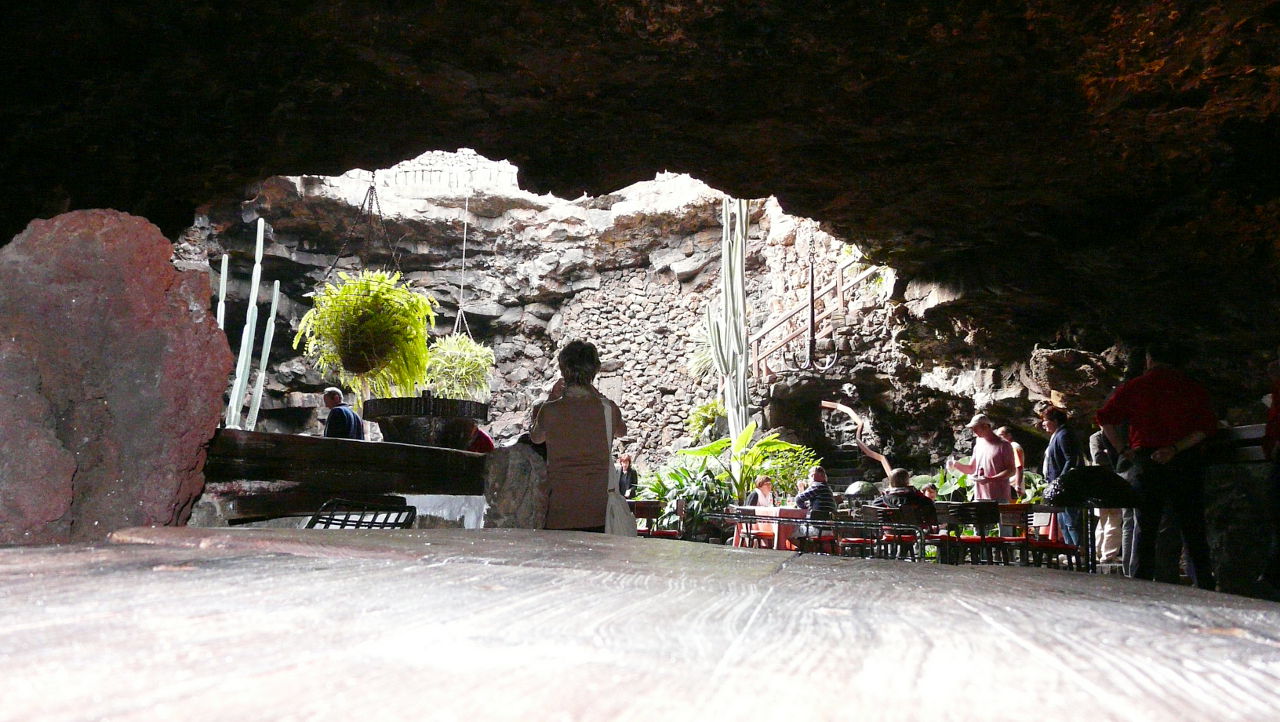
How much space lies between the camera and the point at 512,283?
19.5 meters

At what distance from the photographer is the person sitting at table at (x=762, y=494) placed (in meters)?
9.55

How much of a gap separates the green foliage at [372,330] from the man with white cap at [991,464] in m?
5.07

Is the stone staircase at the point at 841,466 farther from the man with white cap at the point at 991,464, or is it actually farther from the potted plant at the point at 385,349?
the potted plant at the point at 385,349

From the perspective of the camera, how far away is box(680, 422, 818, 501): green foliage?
400 inches

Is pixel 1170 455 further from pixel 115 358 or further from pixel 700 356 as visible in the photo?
pixel 700 356

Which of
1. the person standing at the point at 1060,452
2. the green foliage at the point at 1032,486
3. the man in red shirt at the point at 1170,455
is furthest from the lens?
the green foliage at the point at 1032,486

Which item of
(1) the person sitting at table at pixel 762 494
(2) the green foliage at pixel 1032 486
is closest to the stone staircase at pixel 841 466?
(2) the green foliage at pixel 1032 486

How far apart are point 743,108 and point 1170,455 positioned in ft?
9.56

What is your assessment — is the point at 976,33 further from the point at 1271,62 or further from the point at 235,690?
the point at 235,690

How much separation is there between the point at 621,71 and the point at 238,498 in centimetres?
→ 292

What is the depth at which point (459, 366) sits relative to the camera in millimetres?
11891

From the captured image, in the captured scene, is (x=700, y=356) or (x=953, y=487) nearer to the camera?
(x=953, y=487)

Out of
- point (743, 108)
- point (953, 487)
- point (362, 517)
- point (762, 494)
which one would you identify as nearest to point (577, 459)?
point (362, 517)

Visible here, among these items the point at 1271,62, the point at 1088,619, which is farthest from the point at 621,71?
the point at 1088,619
